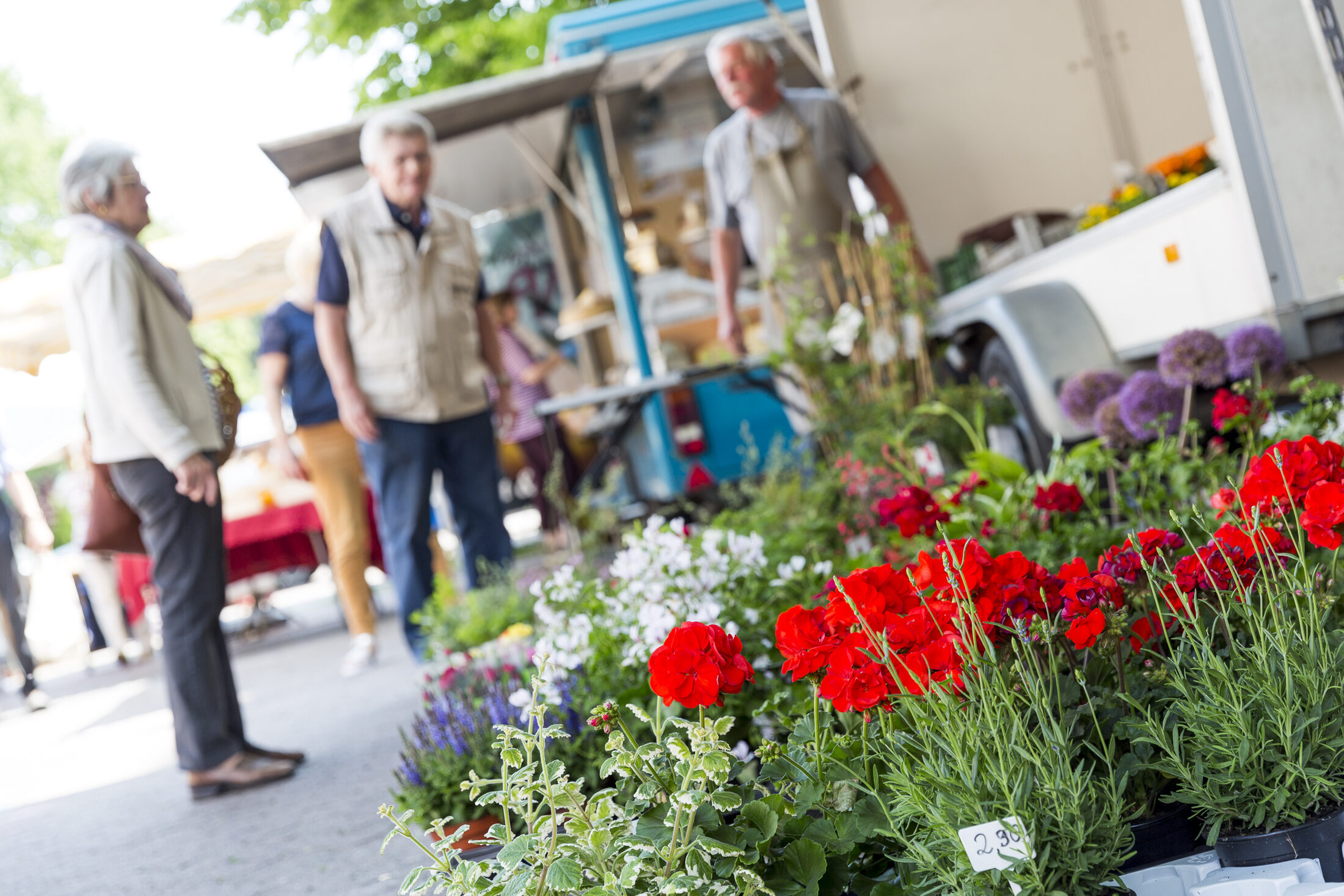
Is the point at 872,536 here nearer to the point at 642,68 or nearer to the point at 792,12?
the point at 642,68

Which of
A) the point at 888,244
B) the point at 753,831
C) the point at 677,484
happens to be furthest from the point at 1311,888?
the point at 677,484

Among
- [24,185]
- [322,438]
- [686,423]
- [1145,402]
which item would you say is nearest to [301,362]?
[322,438]

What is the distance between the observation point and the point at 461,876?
1502 mm

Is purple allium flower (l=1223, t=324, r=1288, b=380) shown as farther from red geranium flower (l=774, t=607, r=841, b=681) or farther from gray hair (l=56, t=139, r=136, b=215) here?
gray hair (l=56, t=139, r=136, b=215)

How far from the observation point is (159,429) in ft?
12.0

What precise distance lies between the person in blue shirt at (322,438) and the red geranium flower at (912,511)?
410 centimetres

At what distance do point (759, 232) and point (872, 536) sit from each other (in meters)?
1.96

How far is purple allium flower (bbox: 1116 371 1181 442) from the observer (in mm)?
3203

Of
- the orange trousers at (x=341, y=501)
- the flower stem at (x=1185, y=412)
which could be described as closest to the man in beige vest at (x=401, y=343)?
the orange trousers at (x=341, y=501)

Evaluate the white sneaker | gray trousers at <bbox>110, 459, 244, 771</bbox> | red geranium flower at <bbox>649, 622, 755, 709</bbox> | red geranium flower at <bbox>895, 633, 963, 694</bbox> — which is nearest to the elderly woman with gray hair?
gray trousers at <bbox>110, 459, 244, 771</bbox>

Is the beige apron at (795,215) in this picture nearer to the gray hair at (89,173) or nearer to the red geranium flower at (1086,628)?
the gray hair at (89,173)

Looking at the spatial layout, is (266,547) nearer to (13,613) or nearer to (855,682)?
(13,613)

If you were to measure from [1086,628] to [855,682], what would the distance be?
32cm

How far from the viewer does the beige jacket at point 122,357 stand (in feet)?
12.0
